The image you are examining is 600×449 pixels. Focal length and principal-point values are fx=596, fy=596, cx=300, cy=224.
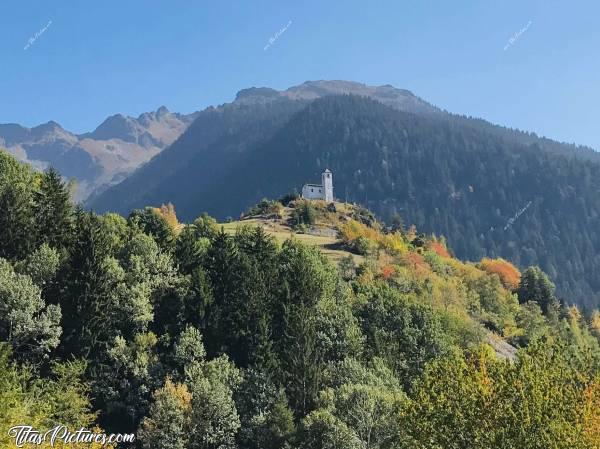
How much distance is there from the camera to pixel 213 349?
6912cm

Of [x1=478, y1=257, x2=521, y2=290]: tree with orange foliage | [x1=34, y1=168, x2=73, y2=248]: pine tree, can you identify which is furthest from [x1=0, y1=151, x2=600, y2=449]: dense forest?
[x1=478, y1=257, x2=521, y2=290]: tree with orange foliage

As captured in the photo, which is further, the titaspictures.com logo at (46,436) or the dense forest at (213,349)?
the dense forest at (213,349)

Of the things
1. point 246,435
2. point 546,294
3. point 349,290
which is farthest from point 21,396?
point 546,294

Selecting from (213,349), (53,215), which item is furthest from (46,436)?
(53,215)

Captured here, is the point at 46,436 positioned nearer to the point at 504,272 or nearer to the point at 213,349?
the point at 213,349

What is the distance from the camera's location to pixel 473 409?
110ft

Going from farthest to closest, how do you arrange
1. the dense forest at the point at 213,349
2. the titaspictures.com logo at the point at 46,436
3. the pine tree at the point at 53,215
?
the pine tree at the point at 53,215
the dense forest at the point at 213,349
the titaspictures.com logo at the point at 46,436

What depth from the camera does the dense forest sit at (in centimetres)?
4284

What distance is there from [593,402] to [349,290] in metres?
55.6

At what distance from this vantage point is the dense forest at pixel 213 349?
42.8m

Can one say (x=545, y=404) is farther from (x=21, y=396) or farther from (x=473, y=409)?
(x=21, y=396)

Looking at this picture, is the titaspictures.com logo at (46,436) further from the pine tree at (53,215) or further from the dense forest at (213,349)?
the pine tree at (53,215)

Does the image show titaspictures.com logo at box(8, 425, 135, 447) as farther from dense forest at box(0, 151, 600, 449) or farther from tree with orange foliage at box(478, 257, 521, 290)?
tree with orange foliage at box(478, 257, 521, 290)

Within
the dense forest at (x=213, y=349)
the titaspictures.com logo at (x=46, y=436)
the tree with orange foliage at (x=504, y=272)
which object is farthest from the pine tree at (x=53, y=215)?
the tree with orange foliage at (x=504, y=272)
